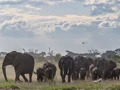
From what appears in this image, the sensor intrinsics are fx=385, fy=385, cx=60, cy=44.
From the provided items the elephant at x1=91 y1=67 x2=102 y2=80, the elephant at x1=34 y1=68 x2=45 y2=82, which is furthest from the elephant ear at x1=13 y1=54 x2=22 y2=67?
the elephant at x1=91 y1=67 x2=102 y2=80

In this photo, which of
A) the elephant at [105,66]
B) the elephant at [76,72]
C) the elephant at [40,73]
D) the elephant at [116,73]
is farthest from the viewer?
the elephant at [105,66]

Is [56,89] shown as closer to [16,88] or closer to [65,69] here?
[16,88]

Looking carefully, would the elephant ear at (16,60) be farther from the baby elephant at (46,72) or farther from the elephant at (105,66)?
the elephant at (105,66)

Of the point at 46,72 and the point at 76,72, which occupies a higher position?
the point at 46,72

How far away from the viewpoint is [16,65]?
33.4m

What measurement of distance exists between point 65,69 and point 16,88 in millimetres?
10616

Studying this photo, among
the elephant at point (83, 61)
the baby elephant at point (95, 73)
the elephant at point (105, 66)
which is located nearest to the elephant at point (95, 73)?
the baby elephant at point (95, 73)

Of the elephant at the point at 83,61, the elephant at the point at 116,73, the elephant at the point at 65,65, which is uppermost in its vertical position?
the elephant at the point at 65,65

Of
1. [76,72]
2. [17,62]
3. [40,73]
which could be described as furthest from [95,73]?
[17,62]

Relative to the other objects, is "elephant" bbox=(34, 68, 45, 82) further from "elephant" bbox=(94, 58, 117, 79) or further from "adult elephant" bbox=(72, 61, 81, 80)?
"elephant" bbox=(94, 58, 117, 79)

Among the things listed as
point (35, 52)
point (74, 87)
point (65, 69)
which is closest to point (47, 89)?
point (74, 87)

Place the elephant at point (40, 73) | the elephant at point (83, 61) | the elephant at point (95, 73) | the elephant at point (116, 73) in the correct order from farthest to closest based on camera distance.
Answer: the elephant at point (83, 61) < the elephant at point (116, 73) < the elephant at point (95, 73) < the elephant at point (40, 73)

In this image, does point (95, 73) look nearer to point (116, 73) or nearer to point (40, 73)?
point (40, 73)

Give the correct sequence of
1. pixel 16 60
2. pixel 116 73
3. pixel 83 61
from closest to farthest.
→ pixel 16 60
pixel 116 73
pixel 83 61
